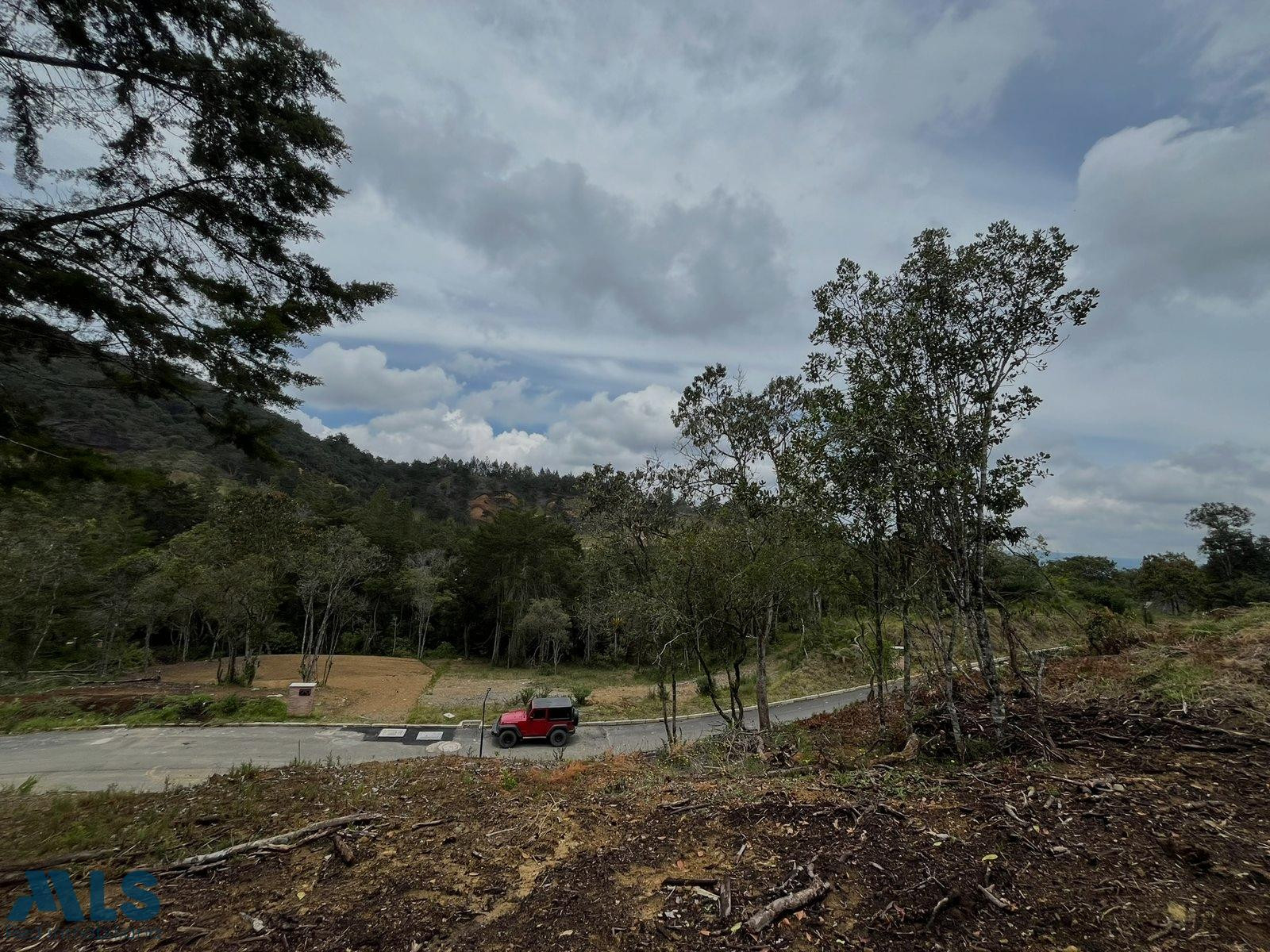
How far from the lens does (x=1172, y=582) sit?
3052 cm

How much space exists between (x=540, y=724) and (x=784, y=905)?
14245mm

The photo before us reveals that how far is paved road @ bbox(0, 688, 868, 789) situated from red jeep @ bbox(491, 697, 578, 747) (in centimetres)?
39

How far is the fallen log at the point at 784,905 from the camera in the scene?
296 centimetres

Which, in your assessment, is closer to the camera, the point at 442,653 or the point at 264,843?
the point at 264,843

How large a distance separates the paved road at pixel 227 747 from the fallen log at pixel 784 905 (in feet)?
37.3

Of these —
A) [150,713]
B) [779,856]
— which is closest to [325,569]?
[150,713]

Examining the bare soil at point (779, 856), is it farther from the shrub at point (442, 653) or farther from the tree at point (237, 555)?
the shrub at point (442, 653)

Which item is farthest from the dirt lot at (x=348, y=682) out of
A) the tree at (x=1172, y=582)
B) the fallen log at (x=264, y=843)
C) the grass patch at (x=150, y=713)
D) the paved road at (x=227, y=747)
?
the tree at (x=1172, y=582)

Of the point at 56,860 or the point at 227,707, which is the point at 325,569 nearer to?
the point at 227,707

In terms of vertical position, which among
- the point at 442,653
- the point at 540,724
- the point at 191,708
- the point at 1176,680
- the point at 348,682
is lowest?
the point at 442,653

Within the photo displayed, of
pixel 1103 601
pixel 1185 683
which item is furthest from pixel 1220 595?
pixel 1185 683

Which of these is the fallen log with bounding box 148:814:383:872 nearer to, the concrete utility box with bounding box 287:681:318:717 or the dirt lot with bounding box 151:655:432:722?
the dirt lot with bounding box 151:655:432:722

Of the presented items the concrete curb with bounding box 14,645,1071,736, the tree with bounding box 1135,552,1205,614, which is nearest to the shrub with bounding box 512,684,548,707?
the concrete curb with bounding box 14,645,1071,736

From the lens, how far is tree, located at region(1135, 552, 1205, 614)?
30234mm
